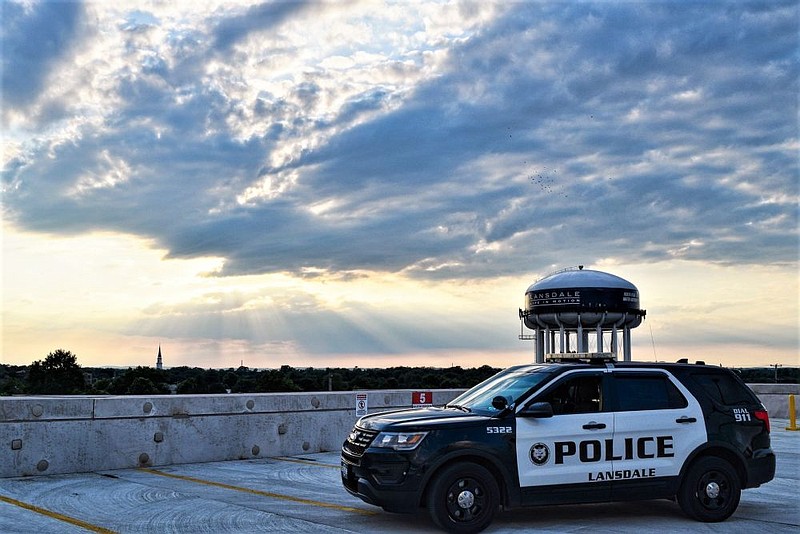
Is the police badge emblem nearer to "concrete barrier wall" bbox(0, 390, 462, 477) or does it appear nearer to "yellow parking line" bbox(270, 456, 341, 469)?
"yellow parking line" bbox(270, 456, 341, 469)

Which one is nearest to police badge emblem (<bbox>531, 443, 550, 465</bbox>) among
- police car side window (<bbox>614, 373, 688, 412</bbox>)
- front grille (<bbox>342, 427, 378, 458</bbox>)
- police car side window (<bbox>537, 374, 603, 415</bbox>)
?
police car side window (<bbox>537, 374, 603, 415</bbox>)

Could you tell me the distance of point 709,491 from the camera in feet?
31.7

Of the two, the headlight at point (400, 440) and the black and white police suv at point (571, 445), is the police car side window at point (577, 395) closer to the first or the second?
the black and white police suv at point (571, 445)

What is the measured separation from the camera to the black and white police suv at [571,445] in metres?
8.78

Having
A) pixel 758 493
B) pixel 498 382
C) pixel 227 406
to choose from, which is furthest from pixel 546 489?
pixel 227 406

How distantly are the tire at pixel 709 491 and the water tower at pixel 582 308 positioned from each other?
3564 cm

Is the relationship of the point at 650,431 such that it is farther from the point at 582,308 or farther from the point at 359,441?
the point at 582,308

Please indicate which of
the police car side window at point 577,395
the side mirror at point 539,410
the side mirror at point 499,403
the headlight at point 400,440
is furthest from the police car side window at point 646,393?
the headlight at point 400,440

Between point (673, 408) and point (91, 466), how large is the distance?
8831mm

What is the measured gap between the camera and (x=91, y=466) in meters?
13.4

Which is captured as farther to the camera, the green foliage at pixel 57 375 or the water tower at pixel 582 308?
the green foliage at pixel 57 375

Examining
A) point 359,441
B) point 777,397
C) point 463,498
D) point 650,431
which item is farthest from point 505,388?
point 777,397

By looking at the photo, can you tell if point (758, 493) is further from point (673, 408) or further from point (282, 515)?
point (282, 515)

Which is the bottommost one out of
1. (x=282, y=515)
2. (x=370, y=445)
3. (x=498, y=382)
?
(x=282, y=515)
